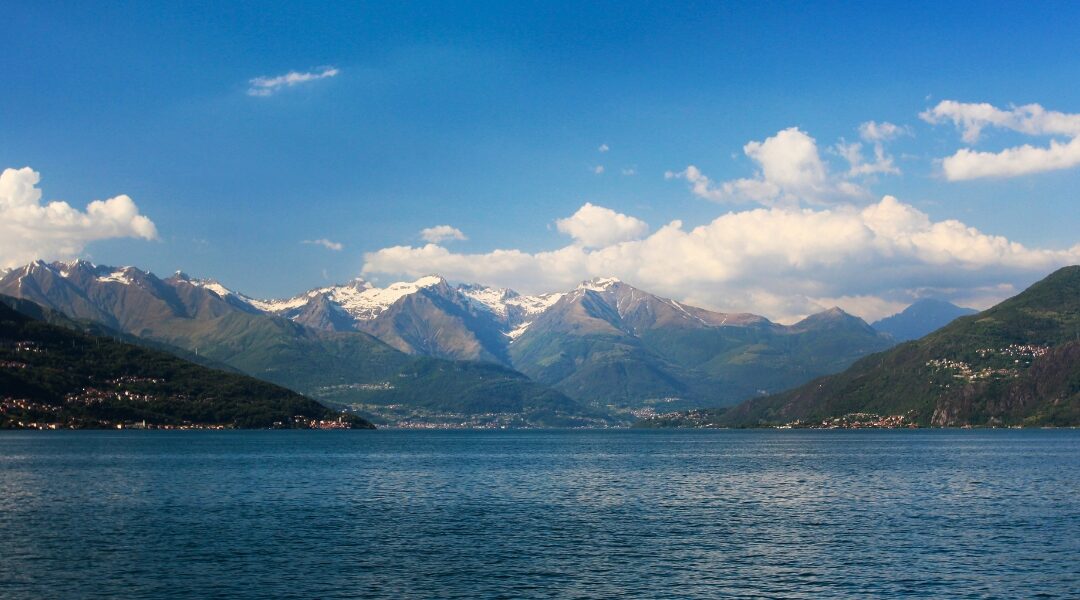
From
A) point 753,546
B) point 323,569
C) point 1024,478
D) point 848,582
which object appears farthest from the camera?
point 1024,478

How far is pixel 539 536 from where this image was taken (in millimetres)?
79688

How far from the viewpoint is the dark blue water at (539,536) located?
5912 cm

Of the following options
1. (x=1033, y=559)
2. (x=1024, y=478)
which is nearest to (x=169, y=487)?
(x=1033, y=559)

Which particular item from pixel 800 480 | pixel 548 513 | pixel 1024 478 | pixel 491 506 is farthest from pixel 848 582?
pixel 1024 478

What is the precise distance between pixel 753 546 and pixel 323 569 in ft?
107

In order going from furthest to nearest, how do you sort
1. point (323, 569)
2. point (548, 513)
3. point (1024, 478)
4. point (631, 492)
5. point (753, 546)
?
point (1024, 478)
point (631, 492)
point (548, 513)
point (753, 546)
point (323, 569)

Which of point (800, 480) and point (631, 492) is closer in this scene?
point (631, 492)

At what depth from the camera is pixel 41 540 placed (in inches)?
2987

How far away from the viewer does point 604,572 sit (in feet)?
207

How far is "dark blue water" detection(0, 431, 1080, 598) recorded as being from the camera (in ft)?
194

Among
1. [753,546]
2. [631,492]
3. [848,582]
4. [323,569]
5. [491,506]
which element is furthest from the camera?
[631,492]

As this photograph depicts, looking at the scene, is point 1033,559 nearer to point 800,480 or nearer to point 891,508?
point 891,508

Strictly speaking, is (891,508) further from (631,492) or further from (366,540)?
(366,540)

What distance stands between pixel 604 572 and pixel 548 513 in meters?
33.5
